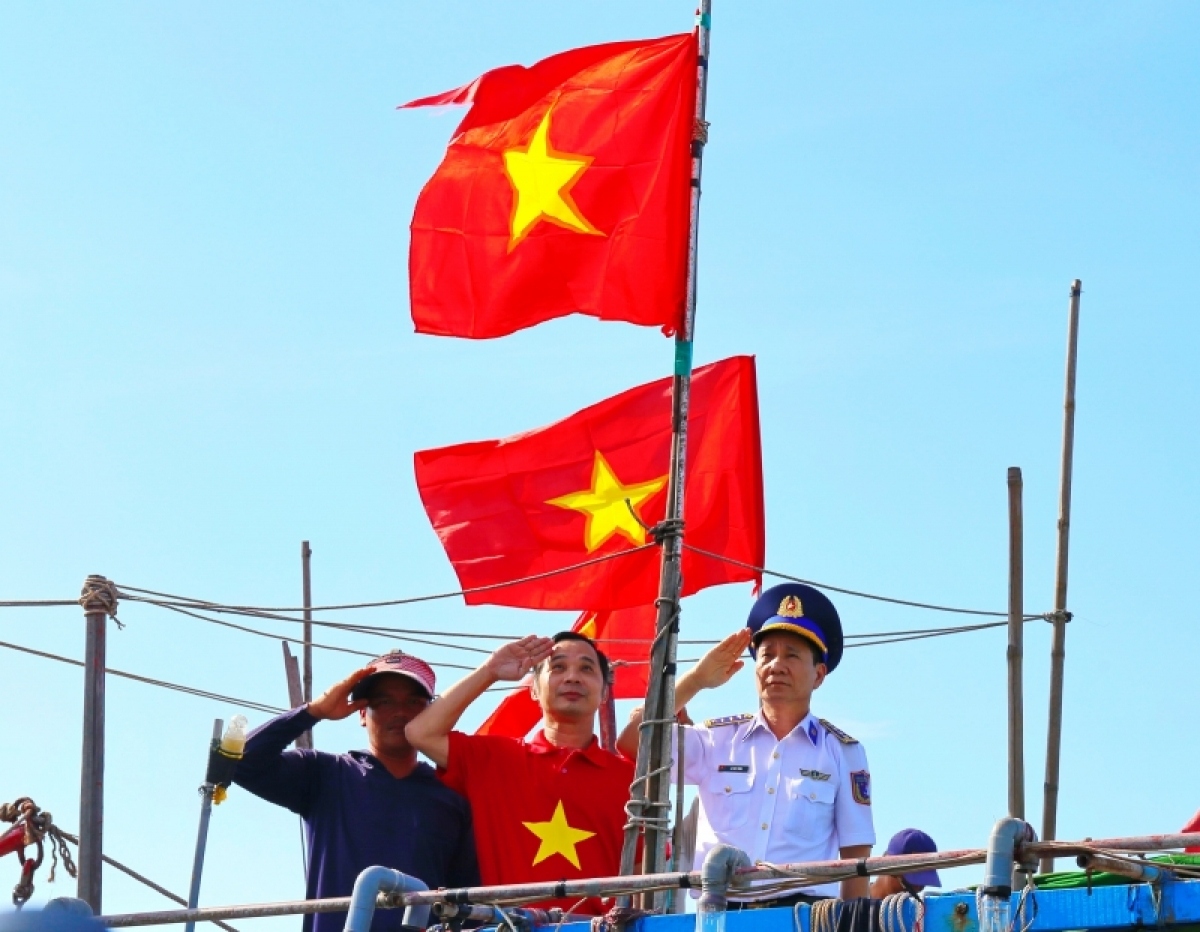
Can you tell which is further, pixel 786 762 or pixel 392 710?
pixel 392 710

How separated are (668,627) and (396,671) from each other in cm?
125

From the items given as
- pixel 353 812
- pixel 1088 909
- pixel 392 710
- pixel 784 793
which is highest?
pixel 392 710

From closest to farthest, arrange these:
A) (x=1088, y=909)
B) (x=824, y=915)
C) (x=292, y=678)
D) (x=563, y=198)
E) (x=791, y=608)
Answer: (x=1088, y=909) < (x=824, y=915) < (x=791, y=608) < (x=563, y=198) < (x=292, y=678)

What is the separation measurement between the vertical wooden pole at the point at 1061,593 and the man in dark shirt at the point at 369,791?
11.9 ft

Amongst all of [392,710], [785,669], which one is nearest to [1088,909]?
[785,669]

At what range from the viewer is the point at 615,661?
450 inches

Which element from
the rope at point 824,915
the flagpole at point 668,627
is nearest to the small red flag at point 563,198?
the flagpole at point 668,627

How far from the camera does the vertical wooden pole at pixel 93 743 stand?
902 centimetres

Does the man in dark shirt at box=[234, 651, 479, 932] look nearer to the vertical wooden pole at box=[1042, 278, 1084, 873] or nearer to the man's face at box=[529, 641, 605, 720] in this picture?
the man's face at box=[529, 641, 605, 720]

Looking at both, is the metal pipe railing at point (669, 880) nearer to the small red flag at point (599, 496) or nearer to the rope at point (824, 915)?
the rope at point (824, 915)

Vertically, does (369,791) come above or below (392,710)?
below

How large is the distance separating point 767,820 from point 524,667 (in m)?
1.23

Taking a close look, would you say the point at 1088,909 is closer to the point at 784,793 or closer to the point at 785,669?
the point at 784,793

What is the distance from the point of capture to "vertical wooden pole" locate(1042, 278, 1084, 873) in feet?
34.0
